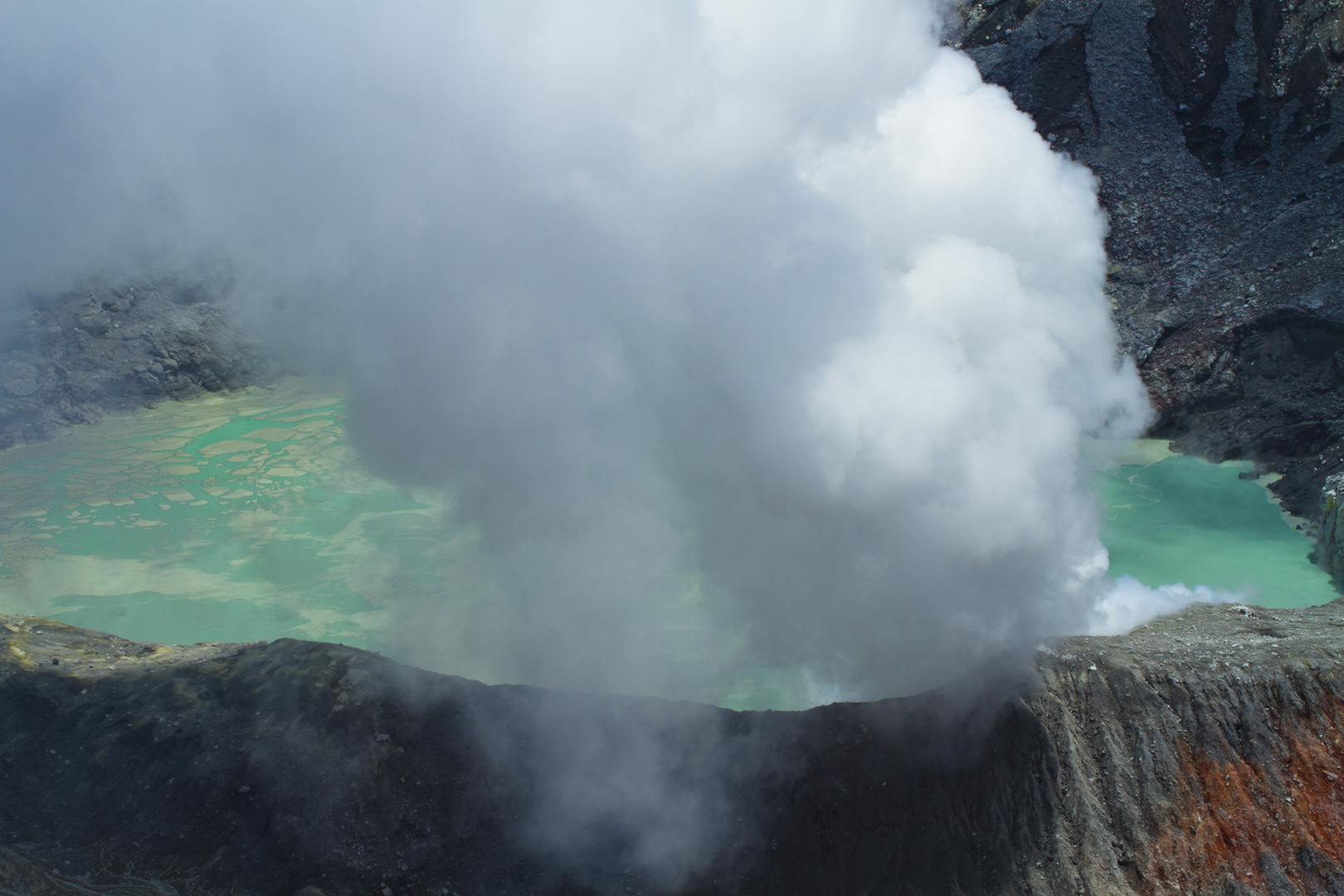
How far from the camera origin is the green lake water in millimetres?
8203

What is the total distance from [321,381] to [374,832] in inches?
476

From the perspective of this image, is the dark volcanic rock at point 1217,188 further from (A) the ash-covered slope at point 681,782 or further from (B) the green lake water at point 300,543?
(A) the ash-covered slope at point 681,782

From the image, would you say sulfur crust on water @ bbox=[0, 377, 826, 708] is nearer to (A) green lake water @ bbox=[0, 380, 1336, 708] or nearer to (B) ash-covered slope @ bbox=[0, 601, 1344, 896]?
(A) green lake water @ bbox=[0, 380, 1336, 708]

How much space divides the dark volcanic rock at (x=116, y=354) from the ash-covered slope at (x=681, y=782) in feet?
32.8

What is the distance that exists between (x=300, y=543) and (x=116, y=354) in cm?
791

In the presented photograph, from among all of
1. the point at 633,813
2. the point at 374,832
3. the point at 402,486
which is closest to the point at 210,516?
the point at 402,486

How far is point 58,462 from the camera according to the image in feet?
41.2

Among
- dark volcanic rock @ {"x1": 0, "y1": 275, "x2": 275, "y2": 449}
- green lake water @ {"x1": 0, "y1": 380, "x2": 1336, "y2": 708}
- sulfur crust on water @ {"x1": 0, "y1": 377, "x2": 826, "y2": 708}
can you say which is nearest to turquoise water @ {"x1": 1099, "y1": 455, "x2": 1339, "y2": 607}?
green lake water @ {"x1": 0, "y1": 380, "x2": 1336, "y2": 708}

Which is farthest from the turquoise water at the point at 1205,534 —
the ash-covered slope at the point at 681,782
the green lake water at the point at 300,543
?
the ash-covered slope at the point at 681,782

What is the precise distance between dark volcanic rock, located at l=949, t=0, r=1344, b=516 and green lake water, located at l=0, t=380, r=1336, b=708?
1226 mm

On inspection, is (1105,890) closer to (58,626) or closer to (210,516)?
(58,626)

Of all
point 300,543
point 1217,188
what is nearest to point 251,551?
point 300,543

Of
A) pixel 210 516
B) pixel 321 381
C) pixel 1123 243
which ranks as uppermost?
pixel 1123 243

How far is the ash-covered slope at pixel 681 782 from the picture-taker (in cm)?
515
